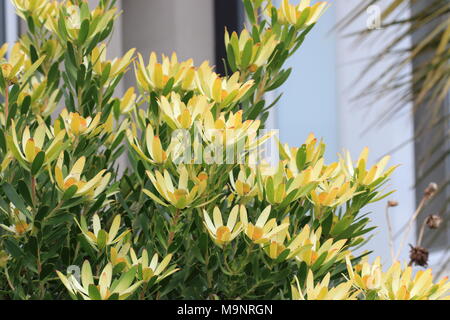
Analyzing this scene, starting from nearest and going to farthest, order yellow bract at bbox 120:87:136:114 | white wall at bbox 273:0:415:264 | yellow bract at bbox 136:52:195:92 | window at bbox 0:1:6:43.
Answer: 1. yellow bract at bbox 136:52:195:92
2. yellow bract at bbox 120:87:136:114
3. window at bbox 0:1:6:43
4. white wall at bbox 273:0:415:264

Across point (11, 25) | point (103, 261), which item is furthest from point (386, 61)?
point (103, 261)

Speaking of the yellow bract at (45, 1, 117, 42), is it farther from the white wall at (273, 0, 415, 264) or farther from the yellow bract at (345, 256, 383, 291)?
the white wall at (273, 0, 415, 264)

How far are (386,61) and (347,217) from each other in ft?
5.43

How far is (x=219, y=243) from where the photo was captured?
42 cm

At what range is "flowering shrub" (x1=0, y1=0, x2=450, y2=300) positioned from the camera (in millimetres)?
424

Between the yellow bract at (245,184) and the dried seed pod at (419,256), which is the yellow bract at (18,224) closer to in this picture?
the yellow bract at (245,184)

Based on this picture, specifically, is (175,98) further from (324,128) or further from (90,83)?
(324,128)

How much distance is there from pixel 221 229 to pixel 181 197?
0.03 m

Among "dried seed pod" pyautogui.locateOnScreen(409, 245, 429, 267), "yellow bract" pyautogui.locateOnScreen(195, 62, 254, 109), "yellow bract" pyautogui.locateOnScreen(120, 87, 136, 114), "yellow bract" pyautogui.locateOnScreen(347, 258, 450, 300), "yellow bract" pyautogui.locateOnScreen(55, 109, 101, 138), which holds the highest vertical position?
"yellow bract" pyautogui.locateOnScreen(195, 62, 254, 109)

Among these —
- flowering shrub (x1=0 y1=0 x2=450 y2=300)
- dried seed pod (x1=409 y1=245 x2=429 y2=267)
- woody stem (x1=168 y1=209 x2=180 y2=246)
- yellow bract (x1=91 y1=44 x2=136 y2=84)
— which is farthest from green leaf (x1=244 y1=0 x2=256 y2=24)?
dried seed pod (x1=409 y1=245 x2=429 y2=267)

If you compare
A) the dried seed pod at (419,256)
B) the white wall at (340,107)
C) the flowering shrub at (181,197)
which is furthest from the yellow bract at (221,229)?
the white wall at (340,107)

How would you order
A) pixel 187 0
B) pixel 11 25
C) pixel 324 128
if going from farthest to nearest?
pixel 324 128
pixel 187 0
pixel 11 25

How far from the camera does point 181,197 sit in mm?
411

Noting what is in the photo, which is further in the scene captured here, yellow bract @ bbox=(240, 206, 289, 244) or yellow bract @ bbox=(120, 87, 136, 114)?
yellow bract @ bbox=(120, 87, 136, 114)
